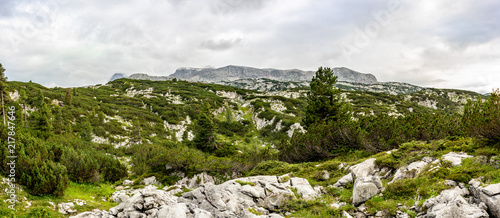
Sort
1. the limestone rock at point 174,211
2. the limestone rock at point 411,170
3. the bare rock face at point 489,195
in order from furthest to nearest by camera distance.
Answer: the limestone rock at point 411,170
the limestone rock at point 174,211
the bare rock face at point 489,195

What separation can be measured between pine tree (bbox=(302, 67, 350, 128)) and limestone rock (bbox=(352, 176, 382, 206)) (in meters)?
16.0

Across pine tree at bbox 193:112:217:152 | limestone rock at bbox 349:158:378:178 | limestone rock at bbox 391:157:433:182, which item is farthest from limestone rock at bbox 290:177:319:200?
pine tree at bbox 193:112:217:152

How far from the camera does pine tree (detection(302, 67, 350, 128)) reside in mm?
25312

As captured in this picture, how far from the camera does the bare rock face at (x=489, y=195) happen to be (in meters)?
5.46

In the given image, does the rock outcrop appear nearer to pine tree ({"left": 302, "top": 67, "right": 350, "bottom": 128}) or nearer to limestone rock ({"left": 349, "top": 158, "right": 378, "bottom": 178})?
limestone rock ({"left": 349, "top": 158, "right": 378, "bottom": 178})

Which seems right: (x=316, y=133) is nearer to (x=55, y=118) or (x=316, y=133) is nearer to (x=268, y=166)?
(x=268, y=166)

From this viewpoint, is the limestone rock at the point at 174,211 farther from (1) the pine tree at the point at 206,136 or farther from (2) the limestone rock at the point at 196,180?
(1) the pine tree at the point at 206,136

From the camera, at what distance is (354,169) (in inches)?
469

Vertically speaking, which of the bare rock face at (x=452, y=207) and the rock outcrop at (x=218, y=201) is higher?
the bare rock face at (x=452, y=207)

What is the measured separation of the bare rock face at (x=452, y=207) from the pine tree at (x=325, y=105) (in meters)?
18.3

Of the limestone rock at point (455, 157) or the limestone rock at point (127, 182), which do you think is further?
the limestone rock at point (127, 182)

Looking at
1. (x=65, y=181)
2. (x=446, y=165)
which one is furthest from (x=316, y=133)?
(x=65, y=181)

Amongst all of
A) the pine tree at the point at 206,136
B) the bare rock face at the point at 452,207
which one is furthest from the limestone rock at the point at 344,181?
the pine tree at the point at 206,136

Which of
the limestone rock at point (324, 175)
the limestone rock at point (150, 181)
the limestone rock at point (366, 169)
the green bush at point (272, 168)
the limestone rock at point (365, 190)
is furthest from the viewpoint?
the limestone rock at point (150, 181)
